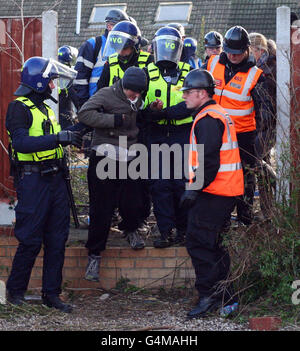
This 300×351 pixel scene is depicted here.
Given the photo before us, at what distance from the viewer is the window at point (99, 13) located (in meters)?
26.1

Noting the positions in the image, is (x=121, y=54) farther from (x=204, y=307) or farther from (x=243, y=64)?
(x=204, y=307)

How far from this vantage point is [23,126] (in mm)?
6676

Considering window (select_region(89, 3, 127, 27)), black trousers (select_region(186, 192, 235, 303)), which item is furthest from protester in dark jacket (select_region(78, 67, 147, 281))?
window (select_region(89, 3, 127, 27))

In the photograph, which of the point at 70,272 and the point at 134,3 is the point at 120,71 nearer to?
the point at 70,272

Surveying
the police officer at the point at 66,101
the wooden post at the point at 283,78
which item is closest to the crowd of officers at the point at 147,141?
the wooden post at the point at 283,78

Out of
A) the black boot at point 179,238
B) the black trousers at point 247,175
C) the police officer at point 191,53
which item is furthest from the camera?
the police officer at point 191,53

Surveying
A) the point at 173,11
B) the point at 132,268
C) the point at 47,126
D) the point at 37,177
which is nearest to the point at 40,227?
the point at 37,177

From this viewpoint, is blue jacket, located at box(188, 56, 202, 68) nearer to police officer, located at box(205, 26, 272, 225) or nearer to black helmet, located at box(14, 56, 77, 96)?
police officer, located at box(205, 26, 272, 225)

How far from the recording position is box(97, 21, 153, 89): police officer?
25.2 ft

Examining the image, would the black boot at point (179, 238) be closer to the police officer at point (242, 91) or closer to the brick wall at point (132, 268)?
the brick wall at point (132, 268)

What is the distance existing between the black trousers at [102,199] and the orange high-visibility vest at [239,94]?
122 cm

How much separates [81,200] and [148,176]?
139cm

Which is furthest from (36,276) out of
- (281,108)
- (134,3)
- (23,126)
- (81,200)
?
(134,3)

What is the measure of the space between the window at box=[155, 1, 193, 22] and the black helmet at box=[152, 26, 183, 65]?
18191 millimetres
